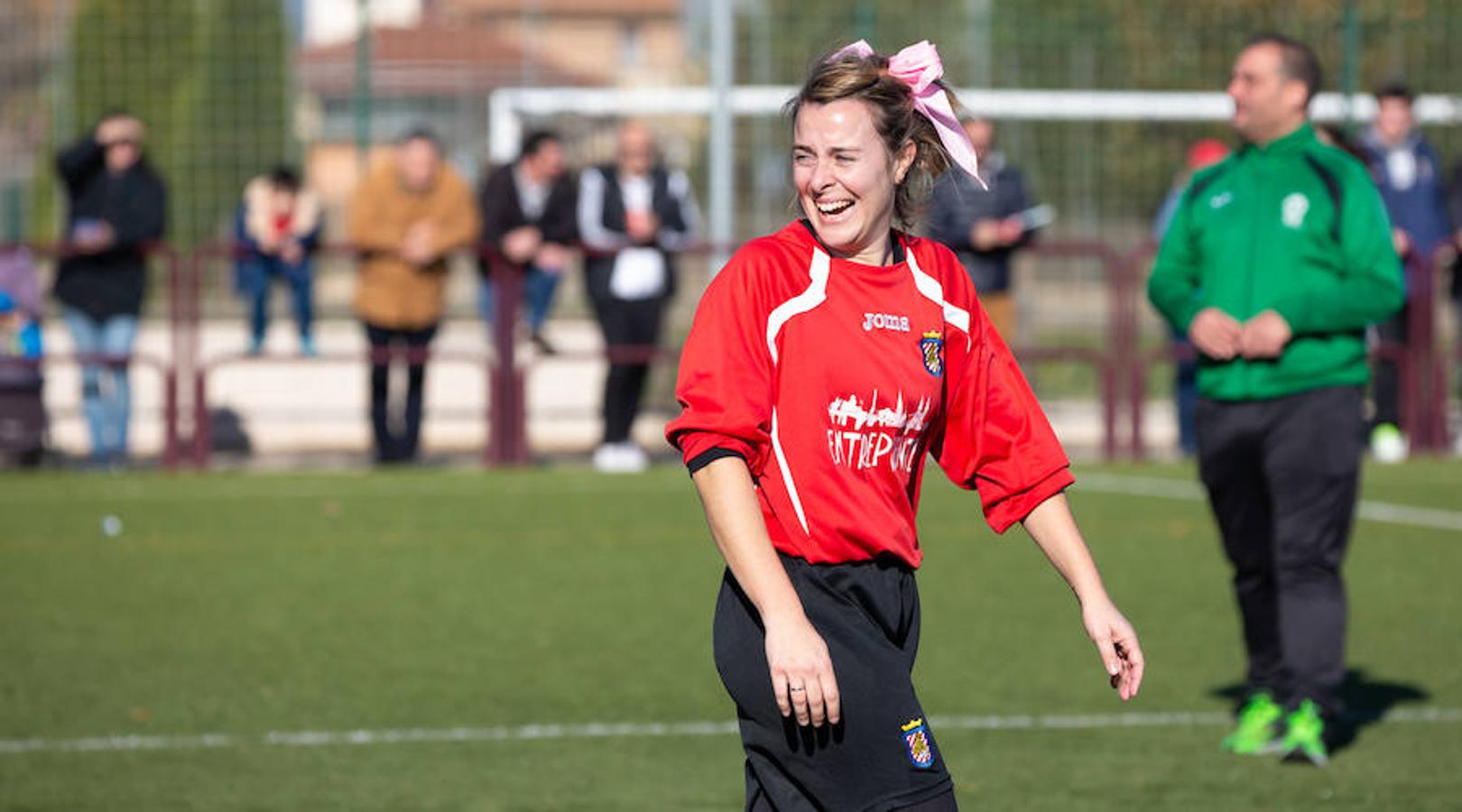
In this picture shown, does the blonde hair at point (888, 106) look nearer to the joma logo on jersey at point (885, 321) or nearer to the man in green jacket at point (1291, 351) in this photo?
the joma logo on jersey at point (885, 321)

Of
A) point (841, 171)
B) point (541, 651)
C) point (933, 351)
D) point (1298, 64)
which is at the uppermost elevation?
point (1298, 64)

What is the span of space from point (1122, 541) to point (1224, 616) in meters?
2.23

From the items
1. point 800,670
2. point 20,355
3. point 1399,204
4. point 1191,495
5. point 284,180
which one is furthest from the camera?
point 284,180

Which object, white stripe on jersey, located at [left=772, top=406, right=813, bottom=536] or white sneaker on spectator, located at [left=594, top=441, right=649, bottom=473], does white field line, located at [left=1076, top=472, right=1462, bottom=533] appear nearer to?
white sneaker on spectator, located at [left=594, top=441, right=649, bottom=473]

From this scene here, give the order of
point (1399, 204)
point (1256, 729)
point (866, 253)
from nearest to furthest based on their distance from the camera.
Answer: point (866, 253) < point (1256, 729) < point (1399, 204)

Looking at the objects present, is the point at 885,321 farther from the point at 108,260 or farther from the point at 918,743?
the point at 108,260

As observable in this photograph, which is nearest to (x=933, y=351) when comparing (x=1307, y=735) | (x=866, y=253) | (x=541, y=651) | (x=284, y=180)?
(x=866, y=253)

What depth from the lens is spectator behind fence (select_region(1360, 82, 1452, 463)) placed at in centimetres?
1526

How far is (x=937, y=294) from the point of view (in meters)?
3.91

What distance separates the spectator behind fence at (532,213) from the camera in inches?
591

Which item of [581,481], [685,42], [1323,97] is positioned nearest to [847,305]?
[581,481]

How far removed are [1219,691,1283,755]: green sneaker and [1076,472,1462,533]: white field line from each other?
5.66m

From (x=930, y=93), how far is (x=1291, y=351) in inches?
121

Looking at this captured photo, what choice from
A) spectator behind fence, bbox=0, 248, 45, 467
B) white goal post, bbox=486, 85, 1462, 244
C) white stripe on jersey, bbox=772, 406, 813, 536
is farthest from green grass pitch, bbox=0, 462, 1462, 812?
white goal post, bbox=486, 85, 1462, 244
